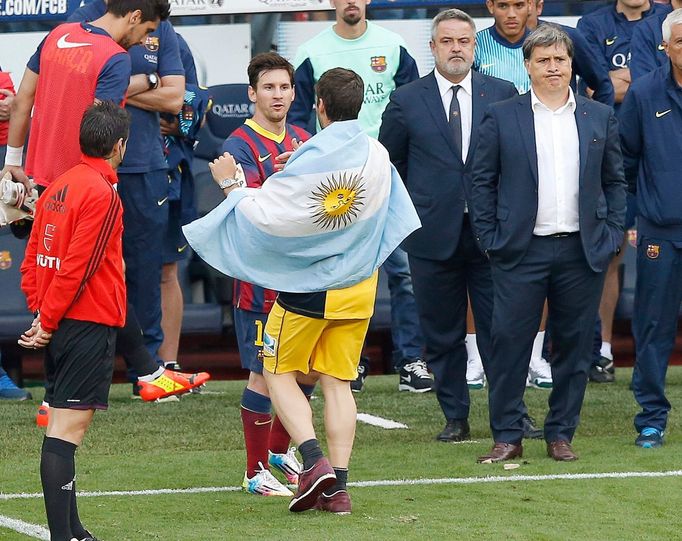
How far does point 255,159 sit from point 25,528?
5.96 feet

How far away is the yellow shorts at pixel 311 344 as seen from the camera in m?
5.75

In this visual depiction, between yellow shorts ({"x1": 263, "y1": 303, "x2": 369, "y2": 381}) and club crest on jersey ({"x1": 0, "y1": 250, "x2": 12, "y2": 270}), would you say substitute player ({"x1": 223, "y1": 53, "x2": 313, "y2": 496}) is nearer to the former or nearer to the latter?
yellow shorts ({"x1": 263, "y1": 303, "x2": 369, "y2": 381})

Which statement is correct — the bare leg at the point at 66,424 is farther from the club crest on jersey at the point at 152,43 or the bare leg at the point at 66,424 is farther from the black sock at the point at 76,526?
the club crest on jersey at the point at 152,43

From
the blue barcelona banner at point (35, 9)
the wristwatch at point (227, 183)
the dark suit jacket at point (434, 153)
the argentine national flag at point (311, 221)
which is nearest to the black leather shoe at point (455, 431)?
the dark suit jacket at point (434, 153)

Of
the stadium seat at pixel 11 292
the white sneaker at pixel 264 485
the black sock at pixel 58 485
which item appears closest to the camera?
the black sock at pixel 58 485

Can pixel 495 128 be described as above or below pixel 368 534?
above

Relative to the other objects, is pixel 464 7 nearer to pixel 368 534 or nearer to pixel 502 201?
pixel 502 201

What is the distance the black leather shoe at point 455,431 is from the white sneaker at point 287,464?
1.16 m

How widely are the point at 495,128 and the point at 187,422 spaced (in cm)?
241

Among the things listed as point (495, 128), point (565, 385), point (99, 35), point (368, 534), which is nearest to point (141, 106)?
point (99, 35)

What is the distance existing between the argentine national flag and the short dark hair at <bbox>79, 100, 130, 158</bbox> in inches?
21.9

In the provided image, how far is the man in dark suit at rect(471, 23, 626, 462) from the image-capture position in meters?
6.54

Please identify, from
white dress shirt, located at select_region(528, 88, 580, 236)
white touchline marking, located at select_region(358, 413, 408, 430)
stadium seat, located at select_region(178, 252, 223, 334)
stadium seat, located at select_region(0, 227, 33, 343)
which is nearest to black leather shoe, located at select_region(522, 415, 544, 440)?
white touchline marking, located at select_region(358, 413, 408, 430)

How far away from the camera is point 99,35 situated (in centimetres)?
739
